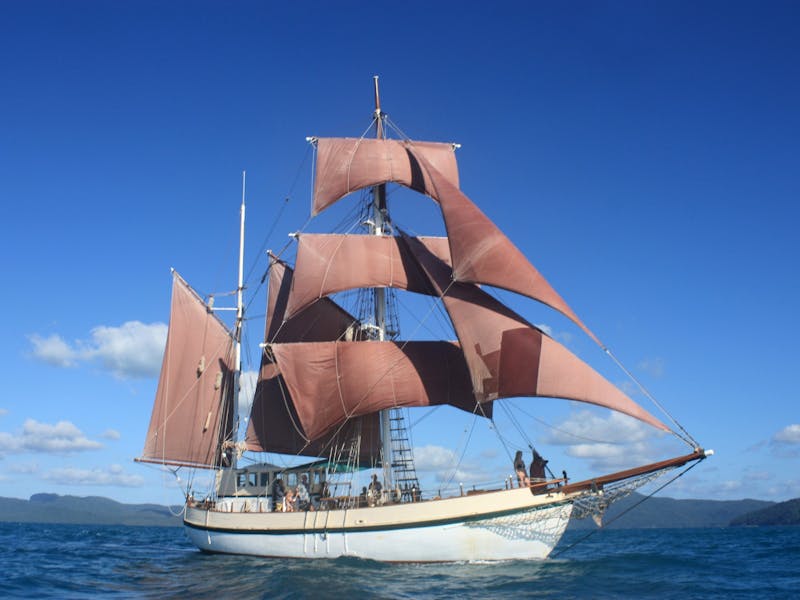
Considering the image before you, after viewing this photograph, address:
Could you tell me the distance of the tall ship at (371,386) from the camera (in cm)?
2597

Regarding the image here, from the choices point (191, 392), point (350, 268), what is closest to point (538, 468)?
point (350, 268)

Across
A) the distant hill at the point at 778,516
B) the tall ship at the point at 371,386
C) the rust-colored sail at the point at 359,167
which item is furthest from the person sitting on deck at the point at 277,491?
the distant hill at the point at 778,516

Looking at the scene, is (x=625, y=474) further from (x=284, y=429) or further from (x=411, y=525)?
(x=284, y=429)

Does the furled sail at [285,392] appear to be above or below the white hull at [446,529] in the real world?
above

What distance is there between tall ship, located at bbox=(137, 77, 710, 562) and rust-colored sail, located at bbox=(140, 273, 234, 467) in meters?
0.08

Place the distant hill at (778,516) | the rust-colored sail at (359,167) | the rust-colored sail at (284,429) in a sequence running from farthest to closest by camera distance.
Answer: the distant hill at (778,516) → the rust-colored sail at (359,167) → the rust-colored sail at (284,429)

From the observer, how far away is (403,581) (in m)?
22.8

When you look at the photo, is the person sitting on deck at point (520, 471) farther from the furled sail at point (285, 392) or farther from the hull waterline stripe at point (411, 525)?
the furled sail at point (285, 392)

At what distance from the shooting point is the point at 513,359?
28.1 meters

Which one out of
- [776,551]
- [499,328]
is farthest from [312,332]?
[776,551]

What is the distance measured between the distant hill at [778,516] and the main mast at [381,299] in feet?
438

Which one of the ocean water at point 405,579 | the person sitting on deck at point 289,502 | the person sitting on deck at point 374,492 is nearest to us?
the ocean water at point 405,579

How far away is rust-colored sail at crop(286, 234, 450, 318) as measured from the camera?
1383 inches

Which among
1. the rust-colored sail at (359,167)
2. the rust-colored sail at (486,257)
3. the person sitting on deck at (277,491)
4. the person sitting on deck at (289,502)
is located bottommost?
the person sitting on deck at (289,502)
